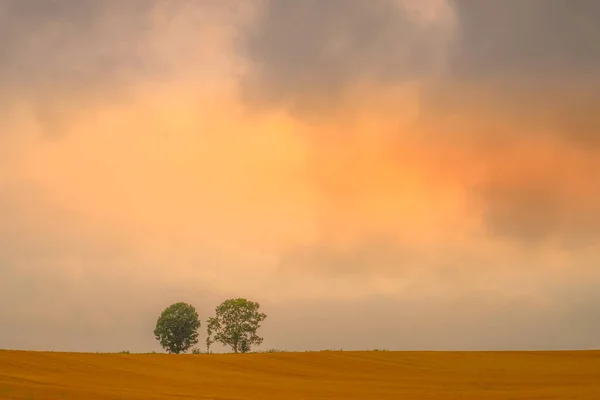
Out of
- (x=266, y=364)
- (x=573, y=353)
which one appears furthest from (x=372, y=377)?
(x=573, y=353)

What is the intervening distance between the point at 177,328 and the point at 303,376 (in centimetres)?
3023

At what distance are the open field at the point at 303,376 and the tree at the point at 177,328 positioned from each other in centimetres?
2309

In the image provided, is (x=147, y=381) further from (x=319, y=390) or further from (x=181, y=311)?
(x=181, y=311)

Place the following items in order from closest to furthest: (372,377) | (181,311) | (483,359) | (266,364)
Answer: (372,377) < (266,364) < (483,359) < (181,311)

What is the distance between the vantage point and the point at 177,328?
204 ft

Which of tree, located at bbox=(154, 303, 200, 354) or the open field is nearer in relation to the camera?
the open field

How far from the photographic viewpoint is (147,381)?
28578mm

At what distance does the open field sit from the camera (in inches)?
990

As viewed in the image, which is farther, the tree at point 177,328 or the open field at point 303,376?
the tree at point 177,328

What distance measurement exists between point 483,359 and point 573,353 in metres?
8.50

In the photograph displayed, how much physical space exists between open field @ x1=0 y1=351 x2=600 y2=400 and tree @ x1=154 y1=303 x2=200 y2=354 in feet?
75.8

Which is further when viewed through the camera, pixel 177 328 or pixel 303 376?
pixel 177 328

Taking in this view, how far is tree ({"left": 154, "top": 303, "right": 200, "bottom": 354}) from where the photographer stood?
62281 millimetres

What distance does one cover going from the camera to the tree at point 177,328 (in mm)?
62281
